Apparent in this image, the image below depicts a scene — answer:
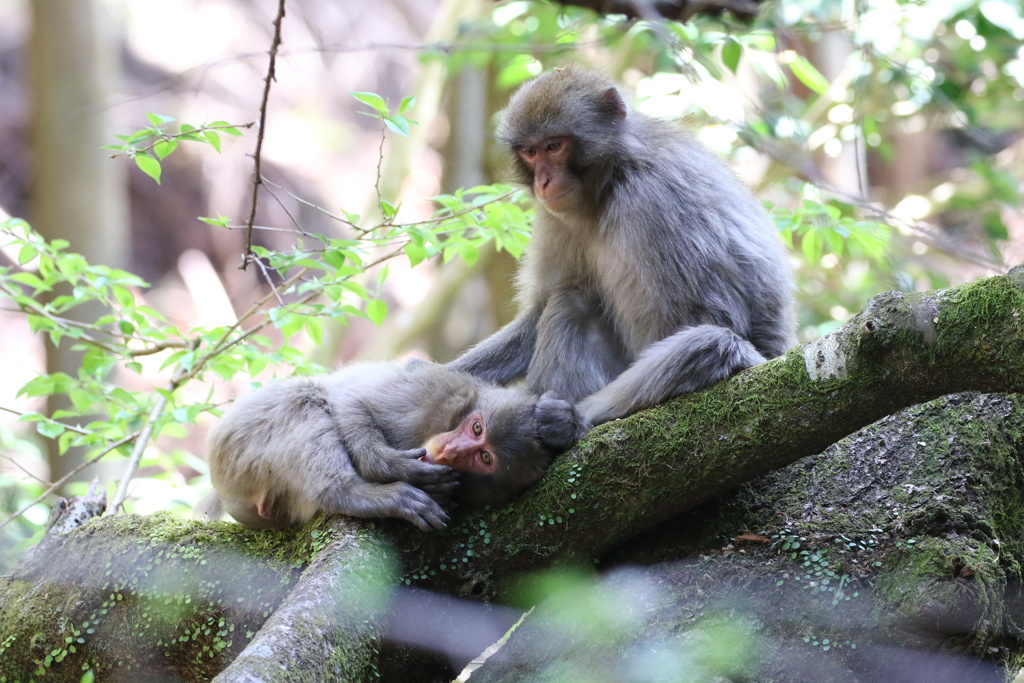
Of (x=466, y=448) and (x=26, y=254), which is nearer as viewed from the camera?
(x=466, y=448)

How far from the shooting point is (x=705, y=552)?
3773 mm

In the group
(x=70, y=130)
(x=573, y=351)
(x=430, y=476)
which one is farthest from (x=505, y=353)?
(x=70, y=130)

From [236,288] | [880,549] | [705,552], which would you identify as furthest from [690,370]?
[236,288]

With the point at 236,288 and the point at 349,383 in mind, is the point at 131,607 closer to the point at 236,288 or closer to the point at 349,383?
the point at 349,383

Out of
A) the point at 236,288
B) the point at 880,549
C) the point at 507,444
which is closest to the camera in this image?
the point at 880,549

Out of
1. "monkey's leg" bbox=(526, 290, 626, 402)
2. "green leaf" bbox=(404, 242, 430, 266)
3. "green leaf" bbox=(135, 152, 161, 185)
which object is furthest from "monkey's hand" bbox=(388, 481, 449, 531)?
"green leaf" bbox=(135, 152, 161, 185)

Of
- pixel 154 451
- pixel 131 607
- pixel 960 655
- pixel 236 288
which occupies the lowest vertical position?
pixel 236 288

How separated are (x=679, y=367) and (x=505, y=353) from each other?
5.98 feet

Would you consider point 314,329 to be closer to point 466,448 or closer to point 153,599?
point 466,448

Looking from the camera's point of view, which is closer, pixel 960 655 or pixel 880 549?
pixel 960 655

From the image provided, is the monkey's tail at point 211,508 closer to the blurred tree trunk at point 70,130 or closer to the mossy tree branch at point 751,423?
the mossy tree branch at point 751,423

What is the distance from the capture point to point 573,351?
5.04 metres

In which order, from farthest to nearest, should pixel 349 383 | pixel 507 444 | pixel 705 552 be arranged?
pixel 349 383
pixel 507 444
pixel 705 552

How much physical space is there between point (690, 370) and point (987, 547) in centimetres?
129
